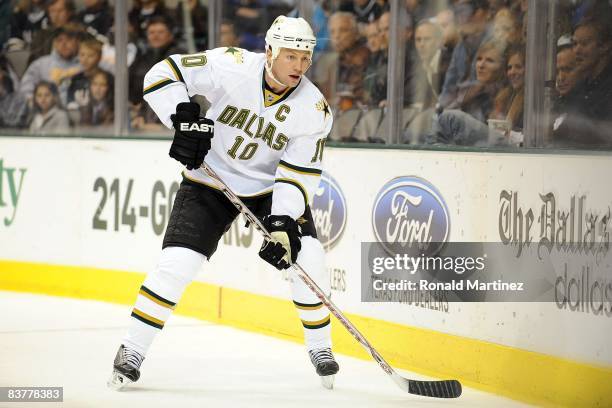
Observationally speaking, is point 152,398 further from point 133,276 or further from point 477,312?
point 133,276

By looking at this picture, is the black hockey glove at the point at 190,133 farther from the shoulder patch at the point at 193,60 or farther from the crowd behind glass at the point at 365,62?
the crowd behind glass at the point at 365,62

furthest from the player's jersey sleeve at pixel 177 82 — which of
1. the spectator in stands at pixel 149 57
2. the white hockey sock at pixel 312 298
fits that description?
the spectator in stands at pixel 149 57

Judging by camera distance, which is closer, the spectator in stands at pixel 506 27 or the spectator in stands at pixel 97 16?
the spectator in stands at pixel 506 27

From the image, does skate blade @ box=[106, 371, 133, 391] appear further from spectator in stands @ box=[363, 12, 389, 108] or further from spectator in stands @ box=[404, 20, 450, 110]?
spectator in stands @ box=[363, 12, 389, 108]

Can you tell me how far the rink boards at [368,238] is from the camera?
4262 mm

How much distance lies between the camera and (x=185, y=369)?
16.2 feet

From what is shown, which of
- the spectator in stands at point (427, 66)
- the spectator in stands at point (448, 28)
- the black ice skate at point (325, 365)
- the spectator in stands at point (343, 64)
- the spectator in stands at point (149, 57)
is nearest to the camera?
the black ice skate at point (325, 365)

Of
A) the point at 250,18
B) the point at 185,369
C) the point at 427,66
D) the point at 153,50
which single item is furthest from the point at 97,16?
the point at 185,369

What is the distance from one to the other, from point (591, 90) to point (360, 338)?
1.13 meters

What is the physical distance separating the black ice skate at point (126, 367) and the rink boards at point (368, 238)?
115 cm

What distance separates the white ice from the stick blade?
4 centimetres

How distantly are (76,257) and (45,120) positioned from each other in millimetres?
883

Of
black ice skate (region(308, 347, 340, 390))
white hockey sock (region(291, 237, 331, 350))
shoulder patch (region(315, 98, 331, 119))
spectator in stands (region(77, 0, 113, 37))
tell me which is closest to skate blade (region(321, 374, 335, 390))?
black ice skate (region(308, 347, 340, 390))

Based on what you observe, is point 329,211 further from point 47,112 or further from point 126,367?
point 47,112
